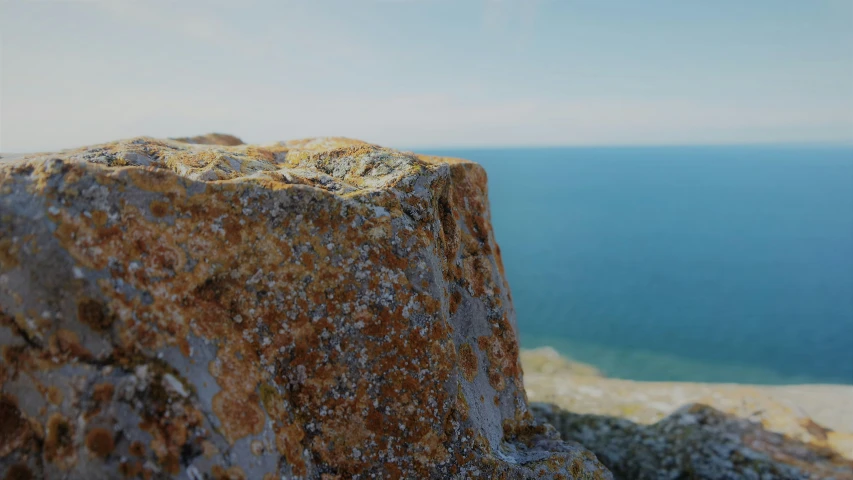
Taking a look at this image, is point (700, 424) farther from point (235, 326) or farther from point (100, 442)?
point (100, 442)

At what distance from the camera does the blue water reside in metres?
24.0

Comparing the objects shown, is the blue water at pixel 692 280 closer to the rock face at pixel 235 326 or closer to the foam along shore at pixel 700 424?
the foam along shore at pixel 700 424

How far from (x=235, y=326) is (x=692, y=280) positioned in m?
41.7

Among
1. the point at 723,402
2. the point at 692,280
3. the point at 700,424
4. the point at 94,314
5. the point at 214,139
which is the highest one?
the point at 214,139

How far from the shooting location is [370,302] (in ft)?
14.1

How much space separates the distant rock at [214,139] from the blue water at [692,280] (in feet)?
59.6

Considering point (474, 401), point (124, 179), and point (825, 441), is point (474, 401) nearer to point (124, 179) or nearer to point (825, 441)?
point (124, 179)

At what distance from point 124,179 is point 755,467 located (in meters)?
11.6

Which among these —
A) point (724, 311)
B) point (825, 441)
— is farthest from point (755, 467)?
point (724, 311)

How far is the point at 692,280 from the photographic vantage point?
1486 inches

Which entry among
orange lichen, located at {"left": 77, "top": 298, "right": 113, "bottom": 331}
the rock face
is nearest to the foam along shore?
the rock face

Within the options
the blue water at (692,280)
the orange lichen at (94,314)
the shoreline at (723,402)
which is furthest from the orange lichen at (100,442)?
the blue water at (692,280)

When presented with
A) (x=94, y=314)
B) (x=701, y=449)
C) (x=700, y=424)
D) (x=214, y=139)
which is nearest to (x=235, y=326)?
(x=94, y=314)

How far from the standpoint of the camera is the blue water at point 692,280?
24.0 m
